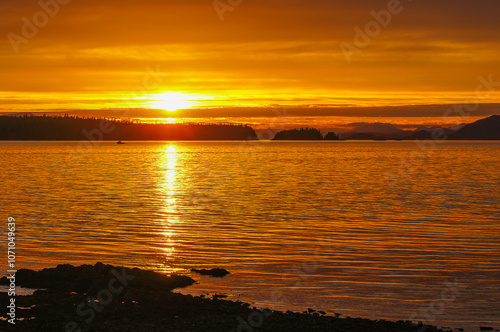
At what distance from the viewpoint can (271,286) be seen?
70.2 ft

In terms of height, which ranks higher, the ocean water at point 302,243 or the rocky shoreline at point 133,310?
the rocky shoreline at point 133,310

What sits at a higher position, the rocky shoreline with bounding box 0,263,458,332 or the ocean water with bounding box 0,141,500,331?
the rocky shoreline with bounding box 0,263,458,332

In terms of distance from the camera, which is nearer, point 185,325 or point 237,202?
point 185,325

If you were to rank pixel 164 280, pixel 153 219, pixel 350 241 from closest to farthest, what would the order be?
pixel 164 280 → pixel 350 241 → pixel 153 219

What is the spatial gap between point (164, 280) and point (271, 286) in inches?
158

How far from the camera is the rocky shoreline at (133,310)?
621 inches

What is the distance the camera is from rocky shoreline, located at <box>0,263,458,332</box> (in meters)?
15.8

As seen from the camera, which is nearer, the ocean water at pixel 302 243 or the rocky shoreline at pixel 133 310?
the rocky shoreline at pixel 133 310

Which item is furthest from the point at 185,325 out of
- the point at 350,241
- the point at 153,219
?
the point at 153,219

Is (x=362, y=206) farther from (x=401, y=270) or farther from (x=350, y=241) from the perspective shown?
(x=401, y=270)

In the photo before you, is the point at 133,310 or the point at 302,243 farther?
the point at 302,243

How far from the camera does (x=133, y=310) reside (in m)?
17.5

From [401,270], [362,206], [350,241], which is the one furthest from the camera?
[362,206]

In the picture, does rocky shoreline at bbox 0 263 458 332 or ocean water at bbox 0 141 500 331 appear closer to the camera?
rocky shoreline at bbox 0 263 458 332
